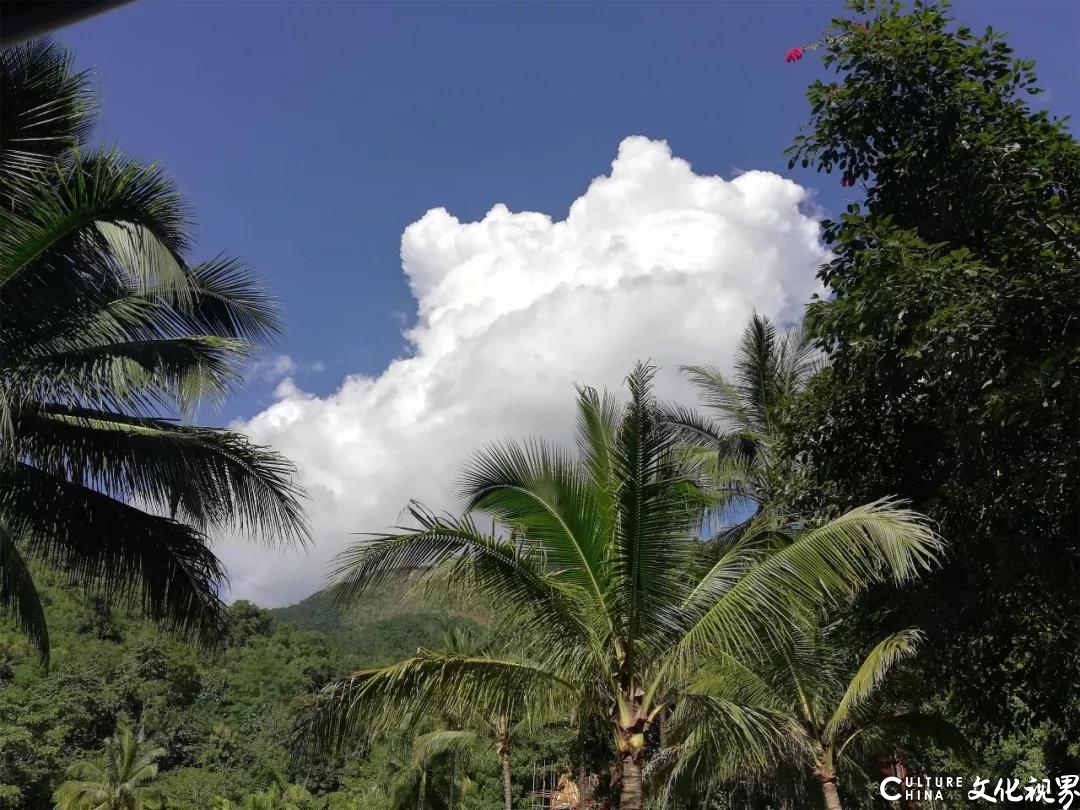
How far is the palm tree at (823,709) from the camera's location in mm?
9586

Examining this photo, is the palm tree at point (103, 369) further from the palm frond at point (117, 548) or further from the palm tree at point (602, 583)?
the palm tree at point (602, 583)

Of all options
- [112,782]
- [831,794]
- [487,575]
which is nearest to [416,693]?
[487,575]

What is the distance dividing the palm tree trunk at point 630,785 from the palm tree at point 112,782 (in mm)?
32112

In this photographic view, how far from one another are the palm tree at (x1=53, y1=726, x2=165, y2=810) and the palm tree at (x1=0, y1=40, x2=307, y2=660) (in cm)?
3022

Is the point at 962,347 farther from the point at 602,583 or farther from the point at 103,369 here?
the point at 103,369

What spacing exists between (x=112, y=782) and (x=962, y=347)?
37.2 m

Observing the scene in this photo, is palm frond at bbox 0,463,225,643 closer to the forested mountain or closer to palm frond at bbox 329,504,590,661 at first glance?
palm frond at bbox 329,504,590,661

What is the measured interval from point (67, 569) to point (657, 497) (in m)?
5.20

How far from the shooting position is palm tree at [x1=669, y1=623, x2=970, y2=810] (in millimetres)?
9586

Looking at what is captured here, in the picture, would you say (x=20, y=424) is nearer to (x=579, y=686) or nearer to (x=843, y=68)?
(x=579, y=686)

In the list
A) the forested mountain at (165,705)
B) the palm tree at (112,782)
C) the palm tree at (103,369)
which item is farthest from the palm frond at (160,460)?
the palm tree at (112,782)

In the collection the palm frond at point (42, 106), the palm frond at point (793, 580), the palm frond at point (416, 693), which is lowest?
the palm frond at point (416, 693)

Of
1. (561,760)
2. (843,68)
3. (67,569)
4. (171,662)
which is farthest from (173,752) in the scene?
(843,68)

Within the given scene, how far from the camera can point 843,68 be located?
787 centimetres
